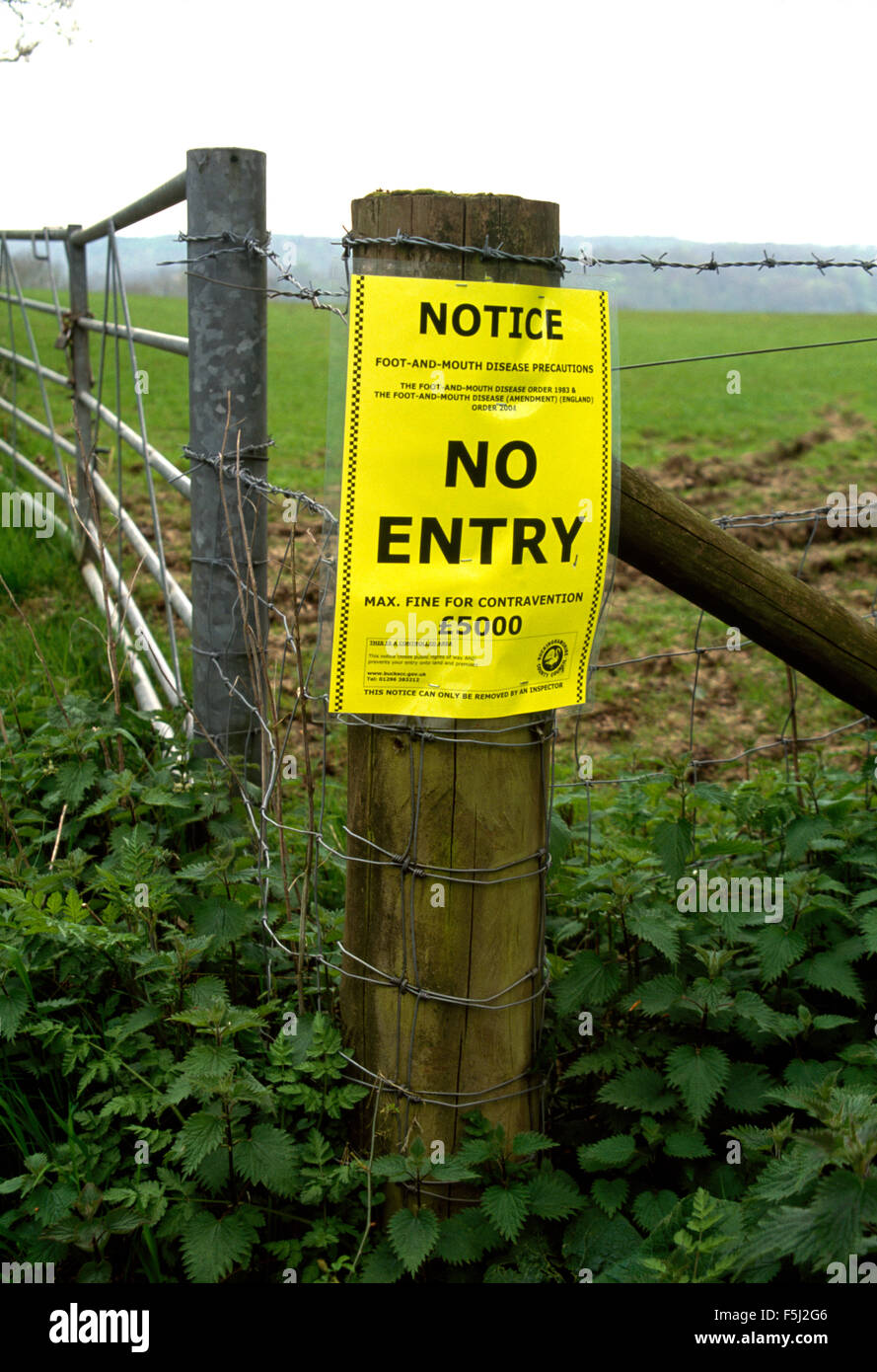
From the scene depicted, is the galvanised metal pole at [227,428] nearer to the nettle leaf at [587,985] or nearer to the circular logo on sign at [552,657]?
the circular logo on sign at [552,657]

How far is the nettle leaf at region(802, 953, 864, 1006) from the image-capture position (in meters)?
2.22

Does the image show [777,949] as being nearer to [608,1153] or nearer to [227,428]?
[608,1153]

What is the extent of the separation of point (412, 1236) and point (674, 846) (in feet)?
3.11

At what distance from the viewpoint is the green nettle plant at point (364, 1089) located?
186 centimetres

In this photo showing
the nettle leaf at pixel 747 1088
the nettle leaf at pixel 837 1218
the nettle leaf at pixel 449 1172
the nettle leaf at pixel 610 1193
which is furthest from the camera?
the nettle leaf at pixel 747 1088

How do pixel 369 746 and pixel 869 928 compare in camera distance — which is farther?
pixel 869 928

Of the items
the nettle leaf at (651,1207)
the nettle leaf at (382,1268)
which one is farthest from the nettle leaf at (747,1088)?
the nettle leaf at (382,1268)

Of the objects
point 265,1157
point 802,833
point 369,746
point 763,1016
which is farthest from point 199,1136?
point 802,833

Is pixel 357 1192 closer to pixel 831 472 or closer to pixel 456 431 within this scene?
pixel 456 431

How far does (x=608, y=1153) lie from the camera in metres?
2.05

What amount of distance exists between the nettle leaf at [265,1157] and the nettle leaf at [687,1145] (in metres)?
0.68

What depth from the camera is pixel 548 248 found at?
1.88 meters

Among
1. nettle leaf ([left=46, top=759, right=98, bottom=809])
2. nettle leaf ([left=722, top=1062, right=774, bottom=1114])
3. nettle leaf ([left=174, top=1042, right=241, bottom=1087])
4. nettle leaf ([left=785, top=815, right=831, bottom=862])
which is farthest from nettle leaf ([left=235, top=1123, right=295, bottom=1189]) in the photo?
nettle leaf ([left=785, top=815, right=831, bottom=862])

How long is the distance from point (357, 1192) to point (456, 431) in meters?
1.36
